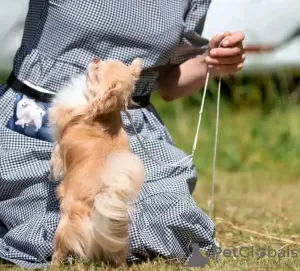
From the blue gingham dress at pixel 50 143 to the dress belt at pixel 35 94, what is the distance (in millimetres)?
23

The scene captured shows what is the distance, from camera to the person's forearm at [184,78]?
10.6 feet

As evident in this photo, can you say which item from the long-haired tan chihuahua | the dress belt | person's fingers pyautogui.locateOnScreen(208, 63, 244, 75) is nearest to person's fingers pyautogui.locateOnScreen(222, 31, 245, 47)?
person's fingers pyautogui.locateOnScreen(208, 63, 244, 75)

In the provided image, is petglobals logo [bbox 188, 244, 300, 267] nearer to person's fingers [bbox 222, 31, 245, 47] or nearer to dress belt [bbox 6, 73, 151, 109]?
dress belt [bbox 6, 73, 151, 109]

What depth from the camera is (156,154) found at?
119 inches

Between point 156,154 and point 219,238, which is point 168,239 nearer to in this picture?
point 156,154

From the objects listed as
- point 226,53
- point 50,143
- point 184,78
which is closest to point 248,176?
point 184,78

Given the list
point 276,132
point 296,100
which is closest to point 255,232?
point 276,132

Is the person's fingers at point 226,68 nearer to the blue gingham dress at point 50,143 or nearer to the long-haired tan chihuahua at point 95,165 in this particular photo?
the blue gingham dress at point 50,143

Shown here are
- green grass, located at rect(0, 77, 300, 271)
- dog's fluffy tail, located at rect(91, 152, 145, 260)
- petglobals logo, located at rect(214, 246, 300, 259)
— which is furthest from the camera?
green grass, located at rect(0, 77, 300, 271)

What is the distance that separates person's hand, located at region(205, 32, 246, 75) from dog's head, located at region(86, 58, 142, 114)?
57 centimetres

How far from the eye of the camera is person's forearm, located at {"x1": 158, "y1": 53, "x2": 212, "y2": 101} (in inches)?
128

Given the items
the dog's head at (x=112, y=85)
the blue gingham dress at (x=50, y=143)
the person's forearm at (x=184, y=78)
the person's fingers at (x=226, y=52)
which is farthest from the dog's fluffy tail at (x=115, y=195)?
the person's forearm at (x=184, y=78)

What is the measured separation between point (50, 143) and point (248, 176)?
2.14m

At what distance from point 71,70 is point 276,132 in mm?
2857
